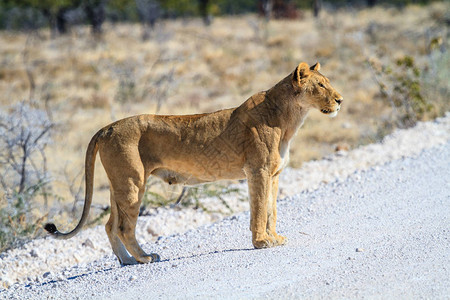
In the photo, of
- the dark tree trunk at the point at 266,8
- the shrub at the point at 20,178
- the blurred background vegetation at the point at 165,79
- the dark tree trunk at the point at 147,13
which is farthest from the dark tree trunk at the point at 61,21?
the shrub at the point at 20,178

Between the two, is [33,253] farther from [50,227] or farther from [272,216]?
[272,216]

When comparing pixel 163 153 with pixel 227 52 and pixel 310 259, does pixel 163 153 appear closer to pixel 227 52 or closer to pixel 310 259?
pixel 310 259

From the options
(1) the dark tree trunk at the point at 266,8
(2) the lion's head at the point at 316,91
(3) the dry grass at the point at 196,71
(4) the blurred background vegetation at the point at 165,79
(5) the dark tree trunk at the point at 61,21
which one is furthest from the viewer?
(5) the dark tree trunk at the point at 61,21

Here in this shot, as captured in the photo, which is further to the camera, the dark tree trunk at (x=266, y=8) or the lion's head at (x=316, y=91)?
the dark tree trunk at (x=266, y=8)

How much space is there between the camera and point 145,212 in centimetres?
896

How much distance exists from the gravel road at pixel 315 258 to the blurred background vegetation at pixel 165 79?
4.20 ft

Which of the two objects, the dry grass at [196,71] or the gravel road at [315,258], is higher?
the dry grass at [196,71]

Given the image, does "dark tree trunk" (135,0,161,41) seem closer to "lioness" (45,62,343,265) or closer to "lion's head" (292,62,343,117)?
"lioness" (45,62,343,265)

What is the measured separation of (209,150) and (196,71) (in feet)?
62.1

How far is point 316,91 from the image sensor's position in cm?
583

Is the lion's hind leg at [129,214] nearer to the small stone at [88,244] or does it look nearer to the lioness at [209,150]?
the lioness at [209,150]

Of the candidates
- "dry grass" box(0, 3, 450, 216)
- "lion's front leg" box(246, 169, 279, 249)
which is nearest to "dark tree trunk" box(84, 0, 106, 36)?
"dry grass" box(0, 3, 450, 216)

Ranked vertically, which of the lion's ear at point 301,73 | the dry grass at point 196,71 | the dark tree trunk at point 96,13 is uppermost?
the dark tree trunk at point 96,13

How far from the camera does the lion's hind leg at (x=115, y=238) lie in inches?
231
